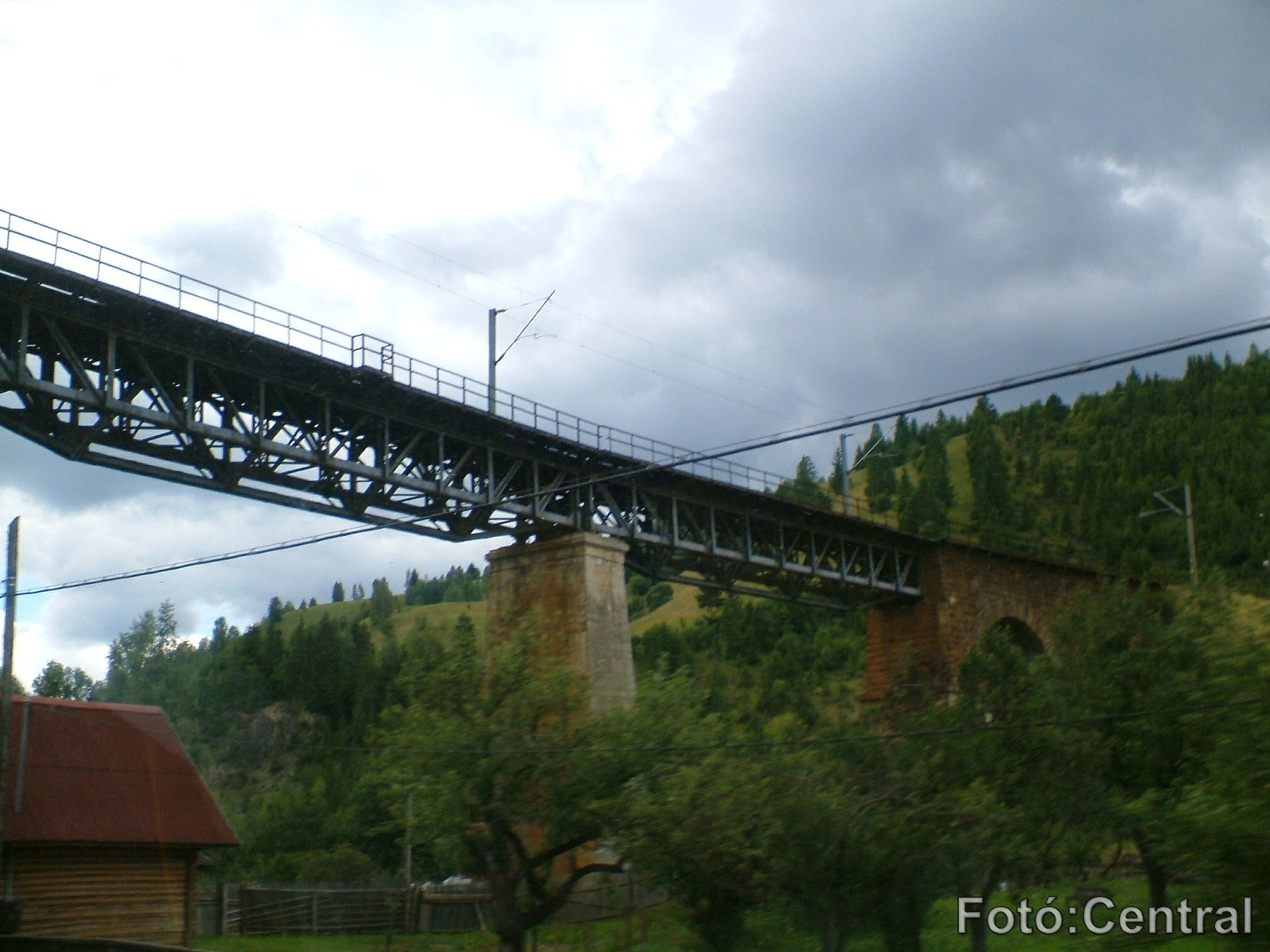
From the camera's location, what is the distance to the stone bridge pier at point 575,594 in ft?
119

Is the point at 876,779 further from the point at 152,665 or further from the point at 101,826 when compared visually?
the point at 152,665

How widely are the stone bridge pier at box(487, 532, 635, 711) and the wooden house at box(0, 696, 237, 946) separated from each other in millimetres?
10587

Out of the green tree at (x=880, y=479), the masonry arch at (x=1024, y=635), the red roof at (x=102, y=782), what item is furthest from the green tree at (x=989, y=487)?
the red roof at (x=102, y=782)

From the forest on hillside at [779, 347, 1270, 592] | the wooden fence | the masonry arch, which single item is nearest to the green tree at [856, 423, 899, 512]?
the forest on hillside at [779, 347, 1270, 592]

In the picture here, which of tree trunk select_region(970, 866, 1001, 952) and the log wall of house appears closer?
tree trunk select_region(970, 866, 1001, 952)

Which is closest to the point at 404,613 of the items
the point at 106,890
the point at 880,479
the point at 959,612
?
the point at 880,479

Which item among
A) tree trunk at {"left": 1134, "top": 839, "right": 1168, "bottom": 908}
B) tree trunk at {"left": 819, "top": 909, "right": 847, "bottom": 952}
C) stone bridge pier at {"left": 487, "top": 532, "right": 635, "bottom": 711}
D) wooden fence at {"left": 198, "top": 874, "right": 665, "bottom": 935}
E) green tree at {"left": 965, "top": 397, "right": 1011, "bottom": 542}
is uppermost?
green tree at {"left": 965, "top": 397, "right": 1011, "bottom": 542}

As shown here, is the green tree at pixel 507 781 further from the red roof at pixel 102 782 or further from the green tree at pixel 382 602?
the green tree at pixel 382 602

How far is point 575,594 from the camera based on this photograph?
36469 millimetres

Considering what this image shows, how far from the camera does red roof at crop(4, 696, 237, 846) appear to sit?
2494 cm

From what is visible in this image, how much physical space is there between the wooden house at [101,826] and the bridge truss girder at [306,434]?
5931 millimetres

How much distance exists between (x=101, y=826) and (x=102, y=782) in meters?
1.40

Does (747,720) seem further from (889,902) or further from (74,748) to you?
(74,748)

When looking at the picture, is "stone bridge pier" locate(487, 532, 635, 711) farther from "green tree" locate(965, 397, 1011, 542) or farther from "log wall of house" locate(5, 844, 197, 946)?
"green tree" locate(965, 397, 1011, 542)
